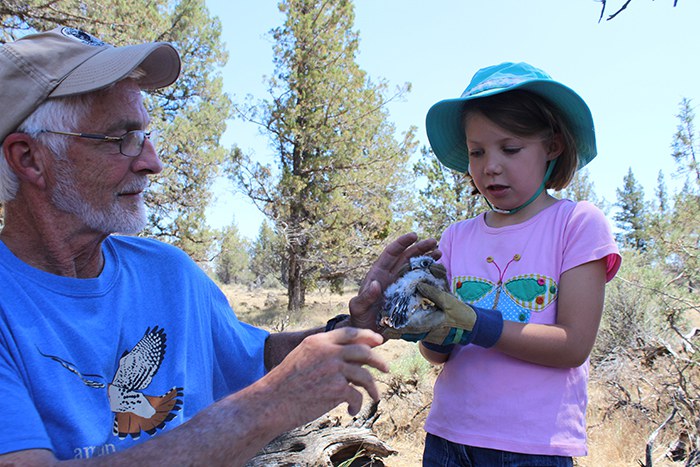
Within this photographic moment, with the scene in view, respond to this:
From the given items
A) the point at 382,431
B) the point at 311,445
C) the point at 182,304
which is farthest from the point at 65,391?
the point at 382,431

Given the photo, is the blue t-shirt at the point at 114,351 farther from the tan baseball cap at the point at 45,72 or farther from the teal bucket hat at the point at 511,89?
the teal bucket hat at the point at 511,89

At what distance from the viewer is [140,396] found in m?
1.48

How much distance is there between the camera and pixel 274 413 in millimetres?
1243

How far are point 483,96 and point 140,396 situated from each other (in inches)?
55.8

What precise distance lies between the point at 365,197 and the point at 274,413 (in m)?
14.8

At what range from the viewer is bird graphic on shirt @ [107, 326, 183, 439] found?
4.73ft

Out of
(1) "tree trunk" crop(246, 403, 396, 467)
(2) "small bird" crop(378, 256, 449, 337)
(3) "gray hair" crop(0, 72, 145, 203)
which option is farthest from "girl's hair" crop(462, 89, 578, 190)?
(1) "tree trunk" crop(246, 403, 396, 467)

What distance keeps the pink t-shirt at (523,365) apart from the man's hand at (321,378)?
1.46 ft

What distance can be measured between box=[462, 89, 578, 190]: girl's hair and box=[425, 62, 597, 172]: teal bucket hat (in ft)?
0.11

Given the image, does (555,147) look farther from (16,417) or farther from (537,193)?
(16,417)

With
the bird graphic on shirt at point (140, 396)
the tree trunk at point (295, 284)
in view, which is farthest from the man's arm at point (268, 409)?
the tree trunk at point (295, 284)

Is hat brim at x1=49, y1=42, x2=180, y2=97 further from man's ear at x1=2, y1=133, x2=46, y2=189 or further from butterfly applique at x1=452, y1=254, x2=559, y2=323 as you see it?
butterfly applique at x1=452, y1=254, x2=559, y2=323

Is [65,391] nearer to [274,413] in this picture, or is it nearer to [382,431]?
[274,413]

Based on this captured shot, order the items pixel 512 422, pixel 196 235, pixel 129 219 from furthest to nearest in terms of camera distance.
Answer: pixel 196 235, pixel 129 219, pixel 512 422
